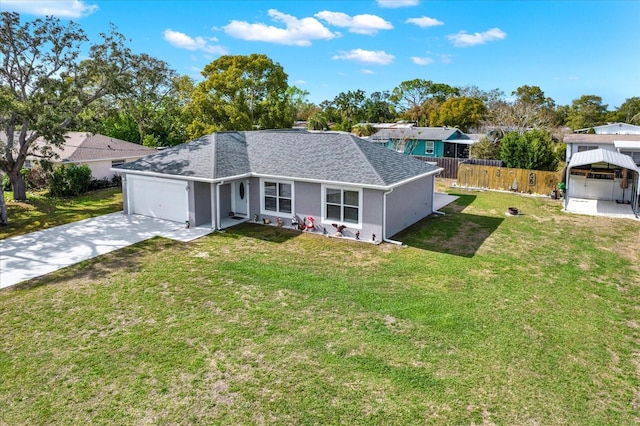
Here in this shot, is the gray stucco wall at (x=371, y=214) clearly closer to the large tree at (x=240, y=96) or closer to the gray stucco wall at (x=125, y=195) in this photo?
the gray stucco wall at (x=125, y=195)

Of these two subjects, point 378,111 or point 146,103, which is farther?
point 378,111

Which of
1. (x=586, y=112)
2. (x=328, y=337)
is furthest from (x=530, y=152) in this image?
(x=586, y=112)

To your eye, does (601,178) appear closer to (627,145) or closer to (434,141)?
(627,145)

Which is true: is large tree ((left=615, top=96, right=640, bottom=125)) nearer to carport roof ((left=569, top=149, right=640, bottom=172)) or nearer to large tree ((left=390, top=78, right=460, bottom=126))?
large tree ((left=390, top=78, right=460, bottom=126))

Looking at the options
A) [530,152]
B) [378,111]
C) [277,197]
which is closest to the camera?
[277,197]

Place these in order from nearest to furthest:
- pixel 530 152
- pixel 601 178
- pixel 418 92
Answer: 1. pixel 601 178
2. pixel 530 152
3. pixel 418 92

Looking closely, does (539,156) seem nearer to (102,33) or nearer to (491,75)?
(102,33)

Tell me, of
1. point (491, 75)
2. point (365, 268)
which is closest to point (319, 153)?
point (365, 268)
